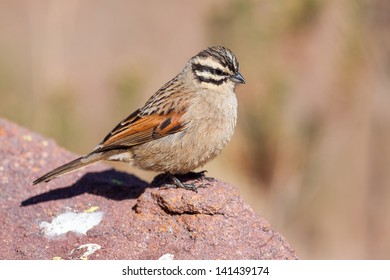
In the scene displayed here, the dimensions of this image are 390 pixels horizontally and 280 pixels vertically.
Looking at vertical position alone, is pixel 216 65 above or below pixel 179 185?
→ above

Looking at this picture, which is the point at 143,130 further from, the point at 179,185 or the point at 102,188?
the point at 179,185

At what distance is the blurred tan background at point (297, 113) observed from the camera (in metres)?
10.4

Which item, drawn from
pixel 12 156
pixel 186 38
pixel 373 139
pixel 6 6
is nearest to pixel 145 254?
pixel 12 156

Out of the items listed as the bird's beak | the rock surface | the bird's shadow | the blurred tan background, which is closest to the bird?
the bird's beak

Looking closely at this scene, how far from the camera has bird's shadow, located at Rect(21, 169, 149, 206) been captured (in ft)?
23.1

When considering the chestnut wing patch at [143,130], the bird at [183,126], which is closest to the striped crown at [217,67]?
the bird at [183,126]

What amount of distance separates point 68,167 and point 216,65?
5.30ft

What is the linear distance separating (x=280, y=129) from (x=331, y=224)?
1.97 m

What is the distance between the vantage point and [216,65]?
24.1 feet

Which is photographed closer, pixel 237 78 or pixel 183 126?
pixel 183 126

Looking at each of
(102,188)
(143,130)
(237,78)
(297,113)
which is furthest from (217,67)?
(297,113)
